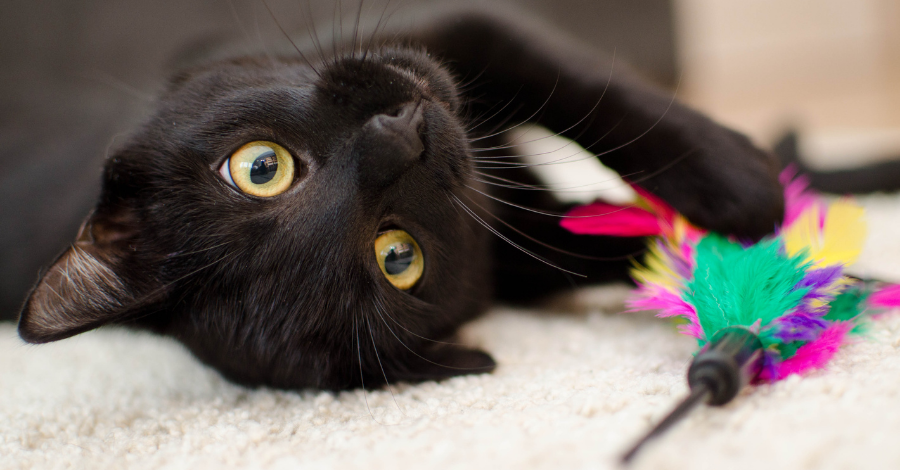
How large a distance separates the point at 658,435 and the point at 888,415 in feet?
0.64

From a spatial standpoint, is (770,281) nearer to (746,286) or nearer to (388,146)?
(746,286)

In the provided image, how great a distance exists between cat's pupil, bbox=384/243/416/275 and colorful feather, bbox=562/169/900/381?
25cm

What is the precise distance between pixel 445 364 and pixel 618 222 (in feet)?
1.05

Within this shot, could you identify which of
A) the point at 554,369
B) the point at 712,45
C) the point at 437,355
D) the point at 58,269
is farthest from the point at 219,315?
the point at 712,45

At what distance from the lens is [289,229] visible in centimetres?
68

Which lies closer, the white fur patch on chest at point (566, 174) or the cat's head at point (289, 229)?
the cat's head at point (289, 229)

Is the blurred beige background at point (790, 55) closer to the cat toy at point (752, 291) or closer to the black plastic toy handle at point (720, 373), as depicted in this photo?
the cat toy at point (752, 291)

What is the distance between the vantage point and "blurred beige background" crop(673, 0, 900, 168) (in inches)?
127

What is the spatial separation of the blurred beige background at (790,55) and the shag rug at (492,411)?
255 centimetres

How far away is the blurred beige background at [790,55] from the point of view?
3.24m

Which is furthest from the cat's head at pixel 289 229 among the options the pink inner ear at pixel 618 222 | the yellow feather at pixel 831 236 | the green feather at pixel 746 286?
the yellow feather at pixel 831 236

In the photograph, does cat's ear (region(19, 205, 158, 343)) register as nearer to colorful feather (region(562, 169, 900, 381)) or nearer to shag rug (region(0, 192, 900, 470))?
shag rug (region(0, 192, 900, 470))

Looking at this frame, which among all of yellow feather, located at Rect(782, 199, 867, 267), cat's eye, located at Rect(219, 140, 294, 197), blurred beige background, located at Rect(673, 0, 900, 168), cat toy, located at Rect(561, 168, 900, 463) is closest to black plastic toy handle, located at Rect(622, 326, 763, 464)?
cat toy, located at Rect(561, 168, 900, 463)

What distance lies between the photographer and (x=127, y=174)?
765mm
